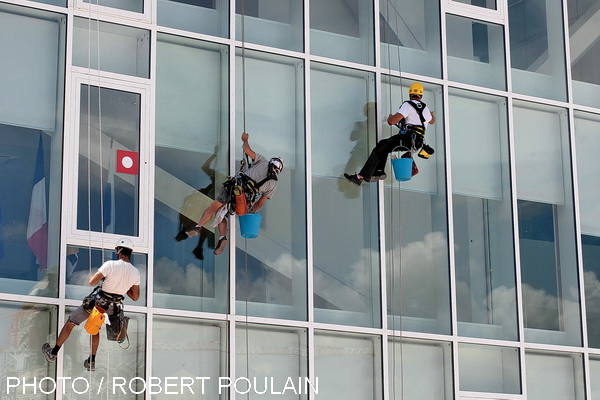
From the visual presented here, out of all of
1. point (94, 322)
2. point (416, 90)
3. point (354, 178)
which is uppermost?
point (416, 90)

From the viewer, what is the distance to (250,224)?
14688 mm

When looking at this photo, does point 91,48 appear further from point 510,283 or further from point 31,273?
point 510,283

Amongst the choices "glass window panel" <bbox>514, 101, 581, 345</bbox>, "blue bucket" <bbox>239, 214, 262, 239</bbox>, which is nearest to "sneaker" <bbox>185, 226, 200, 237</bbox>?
"blue bucket" <bbox>239, 214, 262, 239</bbox>

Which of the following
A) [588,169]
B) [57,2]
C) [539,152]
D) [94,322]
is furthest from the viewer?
[588,169]

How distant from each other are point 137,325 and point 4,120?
2720 mm

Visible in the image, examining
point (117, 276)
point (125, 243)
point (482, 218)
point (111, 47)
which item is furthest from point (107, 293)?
point (482, 218)

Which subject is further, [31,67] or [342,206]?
[342,206]

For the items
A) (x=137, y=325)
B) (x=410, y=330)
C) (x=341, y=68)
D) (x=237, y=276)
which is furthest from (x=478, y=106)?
(x=137, y=325)

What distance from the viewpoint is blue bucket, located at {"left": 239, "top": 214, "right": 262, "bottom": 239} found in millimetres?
14680

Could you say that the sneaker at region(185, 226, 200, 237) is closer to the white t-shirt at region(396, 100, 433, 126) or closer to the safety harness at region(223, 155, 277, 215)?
the safety harness at region(223, 155, 277, 215)

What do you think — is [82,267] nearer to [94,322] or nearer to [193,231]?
[94,322]

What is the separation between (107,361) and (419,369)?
13.4 ft

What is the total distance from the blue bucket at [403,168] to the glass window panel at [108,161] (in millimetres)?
3284

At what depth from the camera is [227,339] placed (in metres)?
14.8
